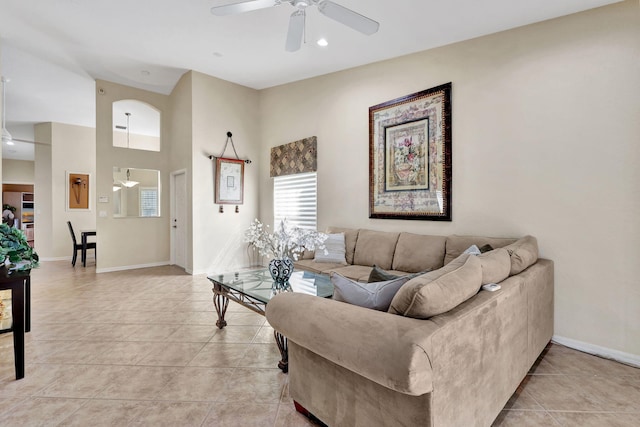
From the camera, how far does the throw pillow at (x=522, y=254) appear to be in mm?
2054

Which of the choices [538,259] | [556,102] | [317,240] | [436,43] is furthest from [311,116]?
[538,259]

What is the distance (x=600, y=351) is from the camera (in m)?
2.46

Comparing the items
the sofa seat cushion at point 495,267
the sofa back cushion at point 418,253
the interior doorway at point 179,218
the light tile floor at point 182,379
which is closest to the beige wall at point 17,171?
the interior doorway at point 179,218

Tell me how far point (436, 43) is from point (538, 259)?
2501mm

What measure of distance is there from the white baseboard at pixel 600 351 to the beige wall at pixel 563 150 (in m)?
0.04

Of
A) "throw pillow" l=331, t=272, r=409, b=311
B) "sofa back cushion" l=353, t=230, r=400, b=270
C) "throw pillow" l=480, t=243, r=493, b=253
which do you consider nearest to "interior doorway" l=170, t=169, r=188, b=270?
"sofa back cushion" l=353, t=230, r=400, b=270

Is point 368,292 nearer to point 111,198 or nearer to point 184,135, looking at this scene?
point 184,135

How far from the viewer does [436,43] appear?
3.41 meters

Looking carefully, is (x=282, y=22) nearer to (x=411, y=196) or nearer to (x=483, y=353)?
(x=411, y=196)

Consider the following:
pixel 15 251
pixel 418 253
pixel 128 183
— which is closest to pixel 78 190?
pixel 128 183

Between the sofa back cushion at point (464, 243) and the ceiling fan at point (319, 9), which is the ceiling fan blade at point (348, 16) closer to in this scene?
the ceiling fan at point (319, 9)

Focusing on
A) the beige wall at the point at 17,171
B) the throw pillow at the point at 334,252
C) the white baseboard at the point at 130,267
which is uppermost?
the beige wall at the point at 17,171

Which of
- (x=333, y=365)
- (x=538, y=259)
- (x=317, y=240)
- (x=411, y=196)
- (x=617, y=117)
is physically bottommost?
(x=333, y=365)

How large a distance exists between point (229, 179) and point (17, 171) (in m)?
8.88
